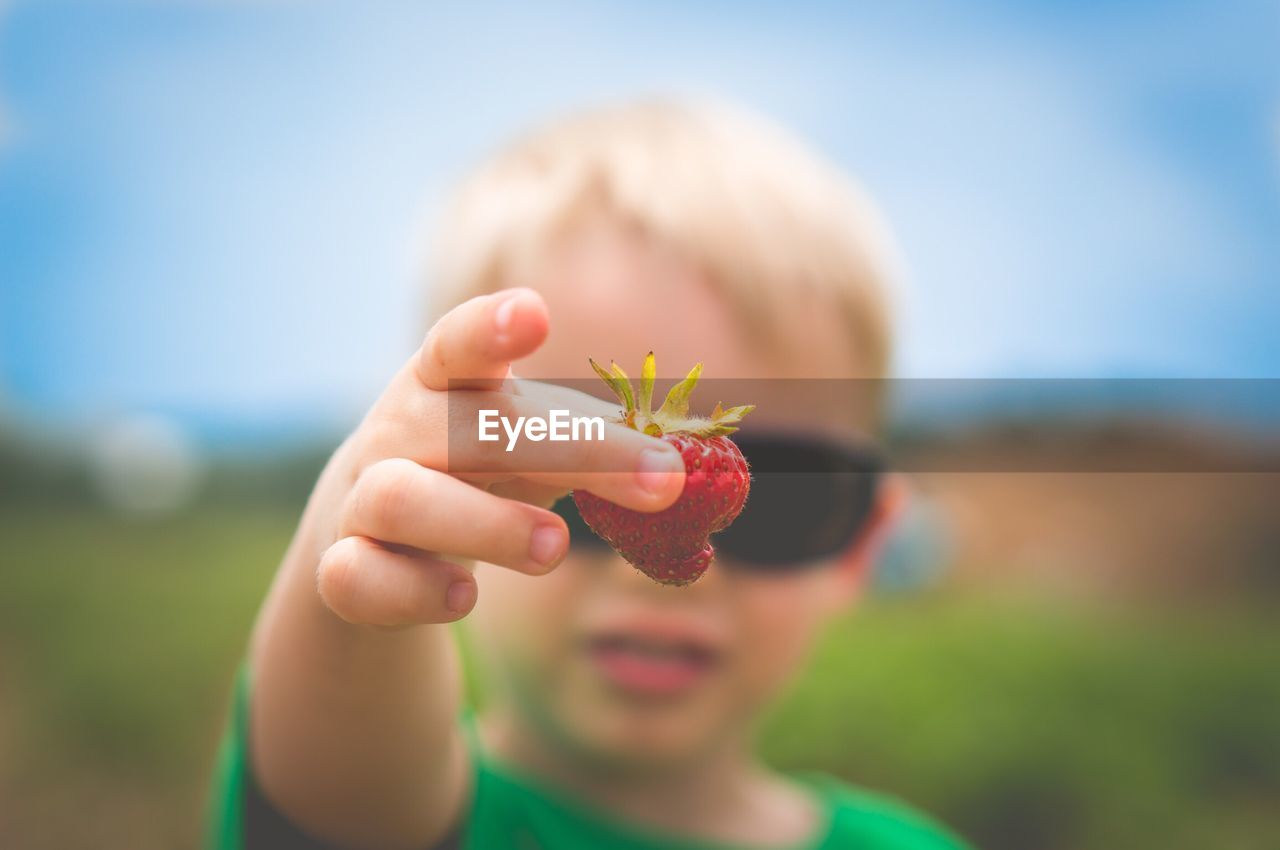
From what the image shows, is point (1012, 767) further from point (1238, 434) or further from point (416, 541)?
point (416, 541)

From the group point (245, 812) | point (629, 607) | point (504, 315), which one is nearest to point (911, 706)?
point (629, 607)

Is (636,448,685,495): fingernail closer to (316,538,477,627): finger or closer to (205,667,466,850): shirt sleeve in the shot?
(316,538,477,627): finger

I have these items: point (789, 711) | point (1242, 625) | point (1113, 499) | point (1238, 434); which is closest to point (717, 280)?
Result: point (789, 711)

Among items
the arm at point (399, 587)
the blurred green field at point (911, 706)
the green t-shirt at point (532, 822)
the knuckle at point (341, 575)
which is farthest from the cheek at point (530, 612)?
the blurred green field at point (911, 706)

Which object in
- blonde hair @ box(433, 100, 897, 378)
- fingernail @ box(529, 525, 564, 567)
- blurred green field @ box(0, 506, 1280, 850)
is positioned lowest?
blurred green field @ box(0, 506, 1280, 850)

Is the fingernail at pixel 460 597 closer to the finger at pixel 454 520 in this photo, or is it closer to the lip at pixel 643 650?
the finger at pixel 454 520

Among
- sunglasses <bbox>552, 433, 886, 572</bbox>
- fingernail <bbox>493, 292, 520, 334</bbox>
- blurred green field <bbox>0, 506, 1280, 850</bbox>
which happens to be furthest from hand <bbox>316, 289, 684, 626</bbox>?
blurred green field <bbox>0, 506, 1280, 850</bbox>

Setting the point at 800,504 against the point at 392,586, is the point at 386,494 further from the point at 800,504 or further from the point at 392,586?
the point at 800,504
